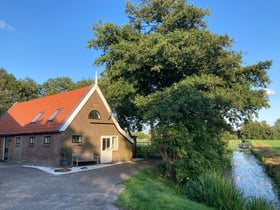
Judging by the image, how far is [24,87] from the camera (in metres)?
41.0

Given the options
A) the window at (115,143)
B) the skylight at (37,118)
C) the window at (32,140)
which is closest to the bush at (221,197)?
the window at (115,143)

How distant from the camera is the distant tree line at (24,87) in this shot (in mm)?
37938

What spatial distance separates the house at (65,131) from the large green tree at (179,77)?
2.23 metres

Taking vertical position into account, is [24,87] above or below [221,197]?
above

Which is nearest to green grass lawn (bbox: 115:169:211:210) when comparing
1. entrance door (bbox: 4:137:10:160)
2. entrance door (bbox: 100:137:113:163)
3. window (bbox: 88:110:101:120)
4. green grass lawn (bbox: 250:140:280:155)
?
window (bbox: 88:110:101:120)

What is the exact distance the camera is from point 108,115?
2162cm

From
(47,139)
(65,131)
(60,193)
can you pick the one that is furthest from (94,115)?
(60,193)

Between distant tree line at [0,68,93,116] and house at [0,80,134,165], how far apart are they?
15084 mm

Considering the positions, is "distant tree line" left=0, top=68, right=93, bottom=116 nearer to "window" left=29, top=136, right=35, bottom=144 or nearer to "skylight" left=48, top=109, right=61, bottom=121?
"skylight" left=48, top=109, right=61, bottom=121

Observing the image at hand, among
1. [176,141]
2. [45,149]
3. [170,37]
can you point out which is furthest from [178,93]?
[45,149]

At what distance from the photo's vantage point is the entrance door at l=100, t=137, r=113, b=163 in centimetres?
2091

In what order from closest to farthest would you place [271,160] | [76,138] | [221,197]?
[221,197] → [76,138] → [271,160]

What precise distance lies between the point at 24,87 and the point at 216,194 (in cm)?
3831

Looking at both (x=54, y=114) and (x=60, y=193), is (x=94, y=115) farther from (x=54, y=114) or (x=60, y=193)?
(x=60, y=193)
